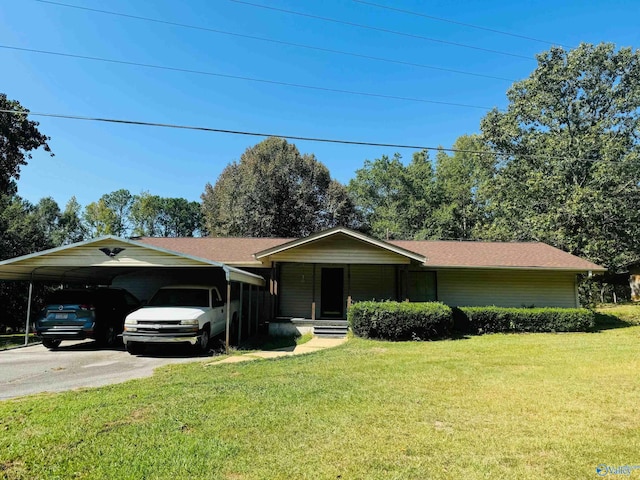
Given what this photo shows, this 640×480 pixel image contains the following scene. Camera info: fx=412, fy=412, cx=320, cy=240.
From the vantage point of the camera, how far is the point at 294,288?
1681 centimetres

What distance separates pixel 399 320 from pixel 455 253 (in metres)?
6.60

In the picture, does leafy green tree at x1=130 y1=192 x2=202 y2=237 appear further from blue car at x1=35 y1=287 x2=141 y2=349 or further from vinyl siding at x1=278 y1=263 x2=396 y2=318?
blue car at x1=35 y1=287 x2=141 y2=349

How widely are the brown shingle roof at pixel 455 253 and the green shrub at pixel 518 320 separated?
1866mm

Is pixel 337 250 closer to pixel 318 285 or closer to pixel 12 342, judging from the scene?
pixel 318 285

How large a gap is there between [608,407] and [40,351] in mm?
13217

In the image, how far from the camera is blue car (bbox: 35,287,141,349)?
11.1 metres

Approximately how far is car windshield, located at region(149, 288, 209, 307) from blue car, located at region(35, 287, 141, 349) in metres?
1.77

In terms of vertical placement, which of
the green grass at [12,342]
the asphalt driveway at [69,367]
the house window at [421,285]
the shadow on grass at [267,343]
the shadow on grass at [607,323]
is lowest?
the green grass at [12,342]

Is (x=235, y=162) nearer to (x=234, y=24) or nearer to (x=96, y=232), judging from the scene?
(x=96, y=232)

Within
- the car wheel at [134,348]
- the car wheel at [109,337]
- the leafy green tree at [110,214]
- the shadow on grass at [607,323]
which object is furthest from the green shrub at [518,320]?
the leafy green tree at [110,214]

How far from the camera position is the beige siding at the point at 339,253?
563 inches

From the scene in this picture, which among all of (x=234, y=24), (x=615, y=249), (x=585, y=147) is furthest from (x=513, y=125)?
(x=234, y=24)

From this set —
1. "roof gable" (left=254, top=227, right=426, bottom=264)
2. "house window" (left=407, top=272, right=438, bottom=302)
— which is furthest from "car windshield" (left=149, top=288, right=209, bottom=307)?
"house window" (left=407, top=272, right=438, bottom=302)

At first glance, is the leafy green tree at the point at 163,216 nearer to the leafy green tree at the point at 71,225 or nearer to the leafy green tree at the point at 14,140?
the leafy green tree at the point at 71,225
